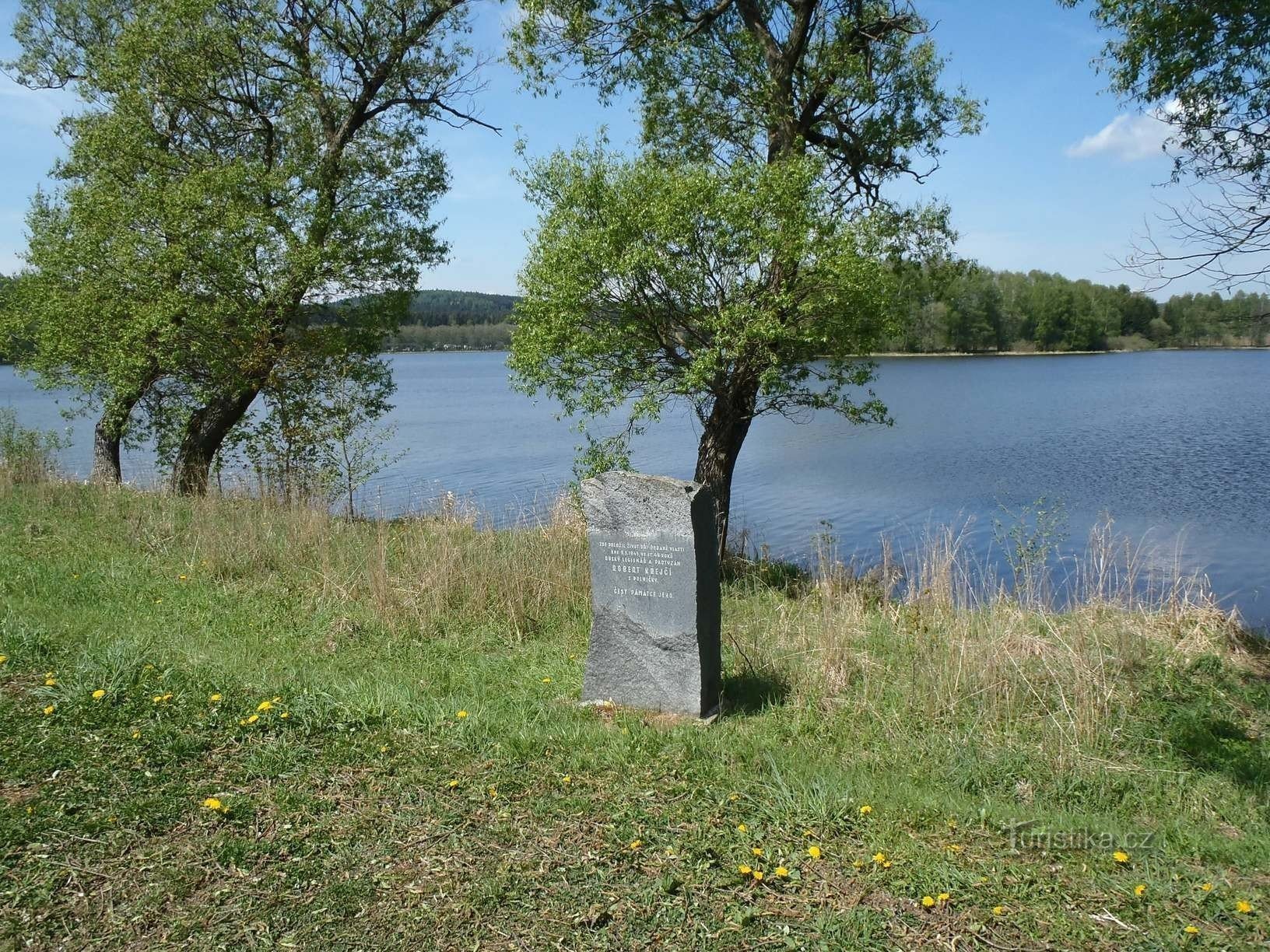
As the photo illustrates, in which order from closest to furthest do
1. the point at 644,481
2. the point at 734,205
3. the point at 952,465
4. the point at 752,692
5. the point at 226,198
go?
the point at 644,481, the point at 752,692, the point at 734,205, the point at 226,198, the point at 952,465

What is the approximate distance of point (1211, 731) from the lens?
646 centimetres

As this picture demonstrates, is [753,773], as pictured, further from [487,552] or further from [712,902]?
[487,552]

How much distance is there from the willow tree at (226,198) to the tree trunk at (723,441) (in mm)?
7550

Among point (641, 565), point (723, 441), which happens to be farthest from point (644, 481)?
point (723, 441)

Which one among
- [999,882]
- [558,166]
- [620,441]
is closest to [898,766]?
[999,882]

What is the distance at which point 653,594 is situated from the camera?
672 centimetres

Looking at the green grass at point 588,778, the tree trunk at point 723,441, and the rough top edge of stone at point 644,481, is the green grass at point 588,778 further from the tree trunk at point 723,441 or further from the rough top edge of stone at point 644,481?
the tree trunk at point 723,441

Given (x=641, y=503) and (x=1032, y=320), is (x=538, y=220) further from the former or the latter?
(x=1032, y=320)

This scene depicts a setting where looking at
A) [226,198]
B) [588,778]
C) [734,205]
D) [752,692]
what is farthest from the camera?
[226,198]

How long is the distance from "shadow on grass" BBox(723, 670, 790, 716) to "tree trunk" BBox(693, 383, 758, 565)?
15.1ft

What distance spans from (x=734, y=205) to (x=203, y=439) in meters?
12.0

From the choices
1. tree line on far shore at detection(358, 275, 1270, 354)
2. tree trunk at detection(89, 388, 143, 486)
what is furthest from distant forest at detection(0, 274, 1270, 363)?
tree trunk at detection(89, 388, 143, 486)

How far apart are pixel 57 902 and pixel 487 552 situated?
6065 millimetres

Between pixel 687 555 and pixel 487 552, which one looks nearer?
pixel 687 555
